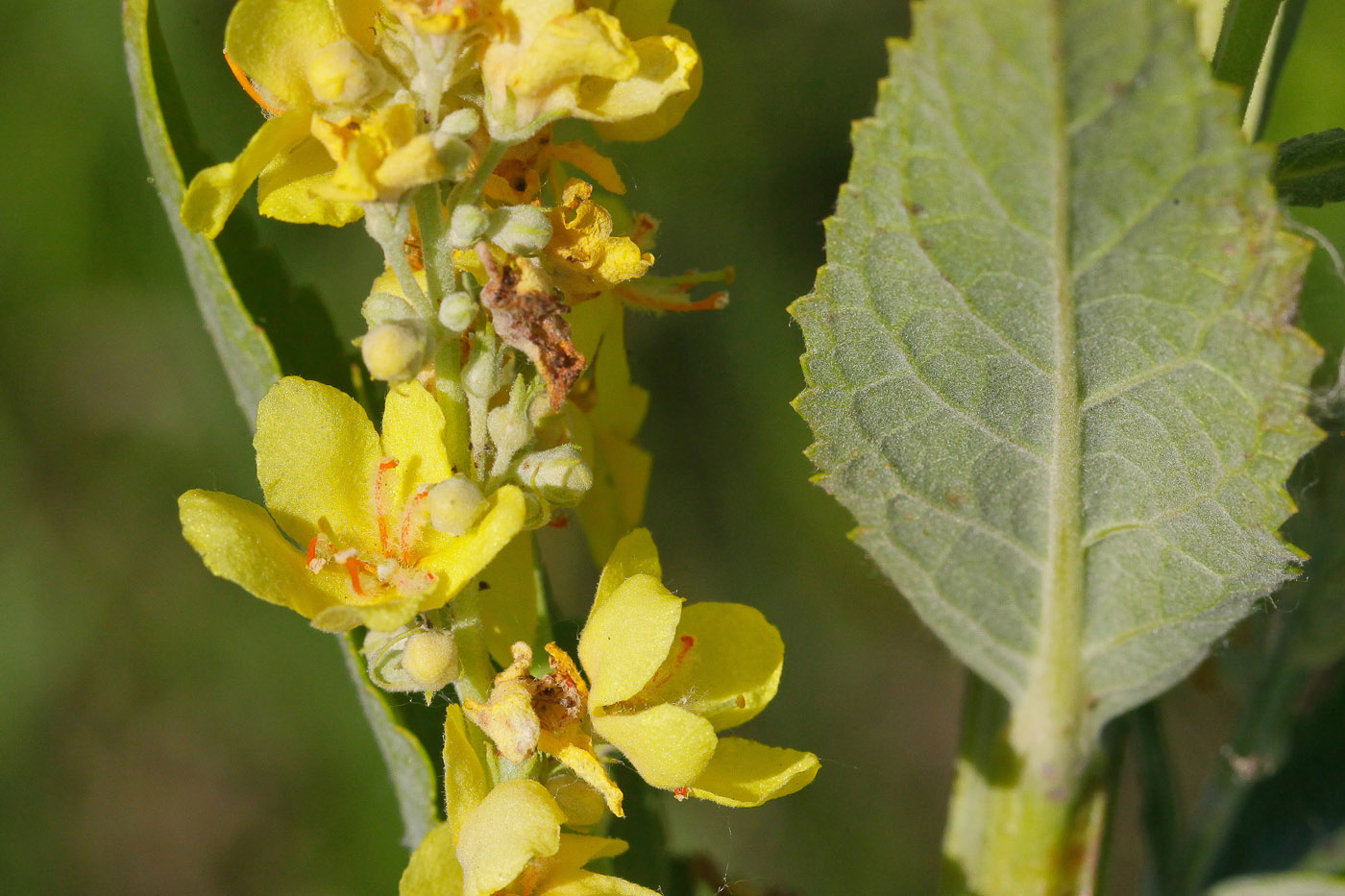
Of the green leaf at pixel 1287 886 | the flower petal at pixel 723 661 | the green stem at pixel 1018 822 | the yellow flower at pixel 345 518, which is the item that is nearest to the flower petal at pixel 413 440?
the yellow flower at pixel 345 518

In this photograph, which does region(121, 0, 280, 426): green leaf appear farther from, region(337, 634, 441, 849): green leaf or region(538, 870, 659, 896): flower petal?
region(538, 870, 659, 896): flower petal

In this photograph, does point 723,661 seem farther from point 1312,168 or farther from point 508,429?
point 1312,168

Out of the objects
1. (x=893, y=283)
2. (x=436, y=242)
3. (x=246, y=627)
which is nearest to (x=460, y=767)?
(x=436, y=242)

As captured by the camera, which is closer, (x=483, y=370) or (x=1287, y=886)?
(x=483, y=370)

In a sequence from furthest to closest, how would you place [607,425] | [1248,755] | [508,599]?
[1248,755], [607,425], [508,599]

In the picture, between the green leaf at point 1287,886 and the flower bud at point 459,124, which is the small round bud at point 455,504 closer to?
the flower bud at point 459,124

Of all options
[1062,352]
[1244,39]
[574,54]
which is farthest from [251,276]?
[1244,39]
